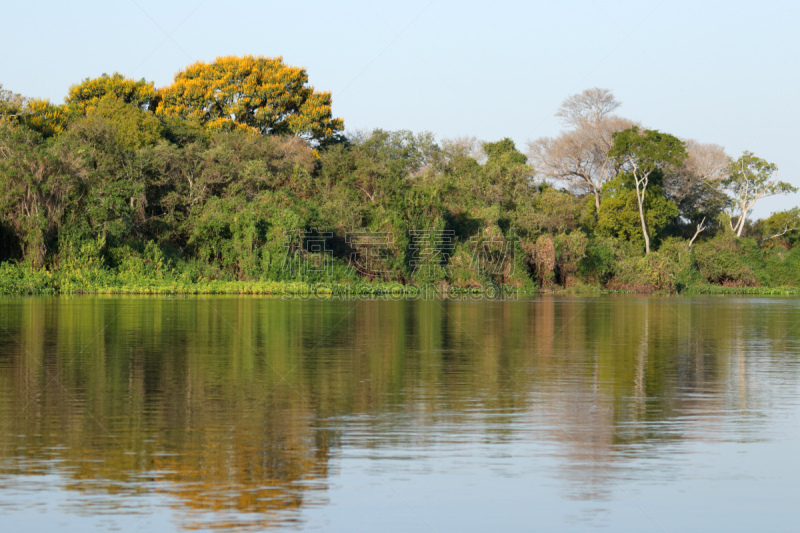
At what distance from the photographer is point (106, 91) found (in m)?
58.3

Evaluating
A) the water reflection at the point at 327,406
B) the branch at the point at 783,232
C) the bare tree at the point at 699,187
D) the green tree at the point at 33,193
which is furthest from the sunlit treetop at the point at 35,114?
the branch at the point at 783,232

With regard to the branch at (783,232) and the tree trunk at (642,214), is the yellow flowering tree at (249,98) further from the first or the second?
the branch at (783,232)

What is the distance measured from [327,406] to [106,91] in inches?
2043

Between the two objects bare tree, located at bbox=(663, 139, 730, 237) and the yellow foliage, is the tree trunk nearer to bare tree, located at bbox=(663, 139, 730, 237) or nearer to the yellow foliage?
bare tree, located at bbox=(663, 139, 730, 237)

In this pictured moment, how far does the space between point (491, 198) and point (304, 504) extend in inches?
2130

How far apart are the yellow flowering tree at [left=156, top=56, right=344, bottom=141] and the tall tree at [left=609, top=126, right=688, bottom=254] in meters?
19.1

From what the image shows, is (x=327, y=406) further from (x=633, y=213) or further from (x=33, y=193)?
(x=633, y=213)

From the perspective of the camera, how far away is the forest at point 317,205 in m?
43.1

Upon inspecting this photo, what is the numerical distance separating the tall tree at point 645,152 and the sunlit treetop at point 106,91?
2981cm

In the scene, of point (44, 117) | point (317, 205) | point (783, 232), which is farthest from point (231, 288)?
point (783, 232)

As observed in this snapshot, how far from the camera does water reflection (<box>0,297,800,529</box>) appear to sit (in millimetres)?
7186

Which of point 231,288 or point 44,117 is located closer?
point 231,288

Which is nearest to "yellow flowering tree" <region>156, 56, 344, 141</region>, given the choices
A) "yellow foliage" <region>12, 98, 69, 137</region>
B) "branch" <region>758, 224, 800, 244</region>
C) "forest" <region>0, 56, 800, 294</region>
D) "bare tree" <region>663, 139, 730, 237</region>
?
"forest" <region>0, 56, 800, 294</region>

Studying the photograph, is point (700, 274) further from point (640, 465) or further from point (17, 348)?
point (640, 465)
